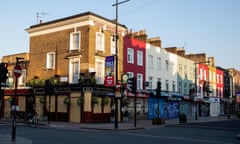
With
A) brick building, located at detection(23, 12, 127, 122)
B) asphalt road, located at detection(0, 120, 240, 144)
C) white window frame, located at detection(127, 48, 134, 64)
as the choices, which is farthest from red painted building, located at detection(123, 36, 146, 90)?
asphalt road, located at detection(0, 120, 240, 144)

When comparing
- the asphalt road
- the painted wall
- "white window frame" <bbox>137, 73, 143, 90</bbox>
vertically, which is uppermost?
the painted wall

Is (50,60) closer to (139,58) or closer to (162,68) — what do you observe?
(139,58)

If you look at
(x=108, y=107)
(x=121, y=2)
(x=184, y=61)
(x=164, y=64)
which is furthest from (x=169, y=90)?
(x=121, y=2)

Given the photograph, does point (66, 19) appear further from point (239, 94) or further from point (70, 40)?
point (239, 94)

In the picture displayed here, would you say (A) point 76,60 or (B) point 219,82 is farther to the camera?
(B) point 219,82

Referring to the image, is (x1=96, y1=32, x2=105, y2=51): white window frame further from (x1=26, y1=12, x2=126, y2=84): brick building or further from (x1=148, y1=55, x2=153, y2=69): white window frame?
(x1=148, y1=55, x2=153, y2=69): white window frame

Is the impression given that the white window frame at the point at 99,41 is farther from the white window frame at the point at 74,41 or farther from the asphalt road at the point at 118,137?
the asphalt road at the point at 118,137

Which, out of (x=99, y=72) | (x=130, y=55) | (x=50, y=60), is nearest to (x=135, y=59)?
(x=130, y=55)

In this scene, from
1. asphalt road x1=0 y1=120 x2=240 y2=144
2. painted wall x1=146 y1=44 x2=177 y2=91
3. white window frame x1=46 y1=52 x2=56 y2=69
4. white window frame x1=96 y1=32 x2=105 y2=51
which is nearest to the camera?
asphalt road x1=0 y1=120 x2=240 y2=144

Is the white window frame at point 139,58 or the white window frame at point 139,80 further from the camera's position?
the white window frame at point 139,58

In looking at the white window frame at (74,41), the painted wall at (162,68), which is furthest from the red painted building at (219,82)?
the white window frame at (74,41)

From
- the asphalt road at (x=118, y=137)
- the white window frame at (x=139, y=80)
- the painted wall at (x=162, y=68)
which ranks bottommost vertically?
the asphalt road at (x=118, y=137)

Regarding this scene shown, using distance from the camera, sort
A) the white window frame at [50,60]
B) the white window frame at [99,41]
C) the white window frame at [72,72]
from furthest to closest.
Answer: the white window frame at [50,60]
the white window frame at [99,41]
the white window frame at [72,72]

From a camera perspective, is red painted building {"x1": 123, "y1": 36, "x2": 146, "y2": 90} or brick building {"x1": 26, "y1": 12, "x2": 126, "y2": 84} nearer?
brick building {"x1": 26, "y1": 12, "x2": 126, "y2": 84}
